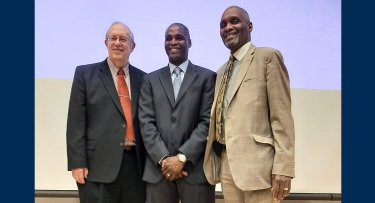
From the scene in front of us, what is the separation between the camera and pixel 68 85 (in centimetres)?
290

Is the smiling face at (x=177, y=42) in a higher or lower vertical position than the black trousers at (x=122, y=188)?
higher

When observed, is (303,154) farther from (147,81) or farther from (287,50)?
(147,81)

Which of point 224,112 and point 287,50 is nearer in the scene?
point 224,112

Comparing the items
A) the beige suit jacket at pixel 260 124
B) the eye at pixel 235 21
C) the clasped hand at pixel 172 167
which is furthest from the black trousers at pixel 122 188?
the eye at pixel 235 21

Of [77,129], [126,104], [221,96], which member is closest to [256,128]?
[221,96]

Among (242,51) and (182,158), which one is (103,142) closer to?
(182,158)

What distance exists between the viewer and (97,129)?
2.34m

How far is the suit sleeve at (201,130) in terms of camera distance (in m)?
2.21

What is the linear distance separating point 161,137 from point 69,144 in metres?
0.56

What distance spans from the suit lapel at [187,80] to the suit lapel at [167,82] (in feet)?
0.14

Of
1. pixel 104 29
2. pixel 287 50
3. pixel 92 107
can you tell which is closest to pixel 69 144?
pixel 92 107

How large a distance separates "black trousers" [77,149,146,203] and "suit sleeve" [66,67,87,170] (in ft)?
0.51

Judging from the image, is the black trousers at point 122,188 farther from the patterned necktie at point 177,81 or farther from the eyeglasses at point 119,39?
the eyeglasses at point 119,39

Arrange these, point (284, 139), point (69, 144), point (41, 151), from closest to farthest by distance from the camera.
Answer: point (284, 139) → point (69, 144) → point (41, 151)
